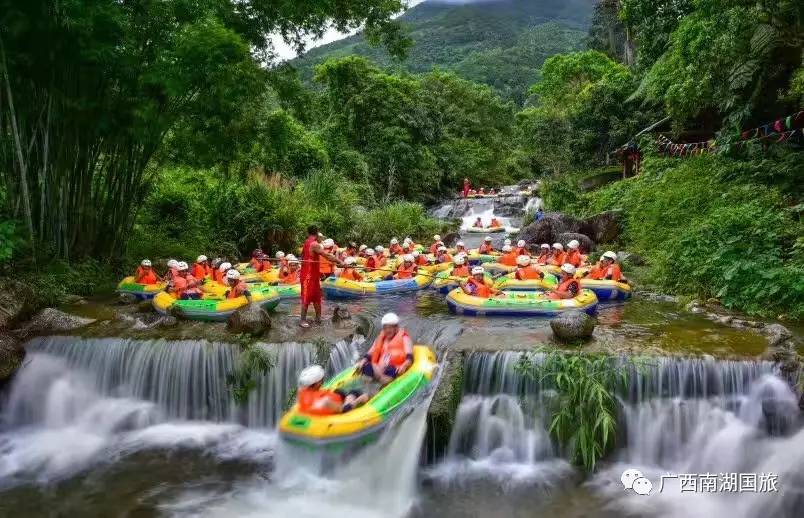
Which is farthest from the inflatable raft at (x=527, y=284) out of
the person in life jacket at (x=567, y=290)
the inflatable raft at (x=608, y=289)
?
the person in life jacket at (x=567, y=290)

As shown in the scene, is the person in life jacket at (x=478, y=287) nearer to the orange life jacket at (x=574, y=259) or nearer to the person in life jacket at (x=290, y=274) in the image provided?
the orange life jacket at (x=574, y=259)

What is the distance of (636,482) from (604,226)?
40.4ft

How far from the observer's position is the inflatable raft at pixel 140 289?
11552 millimetres

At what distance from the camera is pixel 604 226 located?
18250 millimetres

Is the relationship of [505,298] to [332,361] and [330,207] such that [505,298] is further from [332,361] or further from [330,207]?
[330,207]

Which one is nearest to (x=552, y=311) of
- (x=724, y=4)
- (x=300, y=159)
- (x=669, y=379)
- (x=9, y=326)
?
(x=669, y=379)

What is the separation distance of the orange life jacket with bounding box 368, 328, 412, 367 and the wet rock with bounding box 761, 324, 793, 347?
4.70 m

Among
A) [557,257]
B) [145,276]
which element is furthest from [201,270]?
[557,257]

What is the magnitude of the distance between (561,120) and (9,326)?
23732 millimetres

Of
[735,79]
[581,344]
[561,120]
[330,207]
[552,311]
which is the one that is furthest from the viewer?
[561,120]

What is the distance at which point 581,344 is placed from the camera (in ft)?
28.0

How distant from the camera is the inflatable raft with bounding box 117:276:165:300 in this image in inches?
455

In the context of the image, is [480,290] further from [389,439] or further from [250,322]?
[389,439]

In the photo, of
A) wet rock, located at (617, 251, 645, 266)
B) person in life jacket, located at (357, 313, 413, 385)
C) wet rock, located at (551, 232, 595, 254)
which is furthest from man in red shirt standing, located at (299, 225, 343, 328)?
wet rock, located at (551, 232, 595, 254)
